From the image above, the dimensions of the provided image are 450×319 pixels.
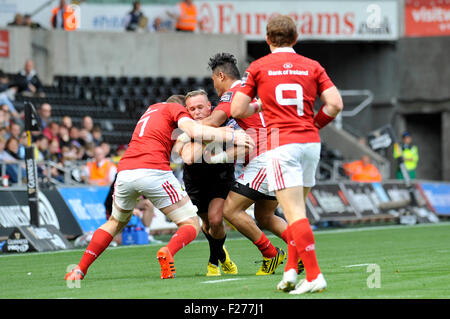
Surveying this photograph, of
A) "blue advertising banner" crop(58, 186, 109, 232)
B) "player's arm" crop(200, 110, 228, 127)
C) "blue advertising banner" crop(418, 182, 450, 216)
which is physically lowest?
"blue advertising banner" crop(418, 182, 450, 216)

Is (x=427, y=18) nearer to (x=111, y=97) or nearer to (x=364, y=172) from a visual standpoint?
Result: (x=364, y=172)

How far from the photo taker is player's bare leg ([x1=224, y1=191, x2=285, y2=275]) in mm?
9711

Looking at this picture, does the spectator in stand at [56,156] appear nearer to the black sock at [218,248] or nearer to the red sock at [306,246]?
the black sock at [218,248]

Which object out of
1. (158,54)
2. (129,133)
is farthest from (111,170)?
(158,54)

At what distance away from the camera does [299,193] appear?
768 cm

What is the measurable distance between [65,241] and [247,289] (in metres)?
7.89

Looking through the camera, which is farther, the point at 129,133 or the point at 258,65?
the point at 129,133

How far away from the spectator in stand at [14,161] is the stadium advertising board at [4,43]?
7.56 m

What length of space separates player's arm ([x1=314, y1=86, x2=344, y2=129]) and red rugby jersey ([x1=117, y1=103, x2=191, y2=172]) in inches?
68.3

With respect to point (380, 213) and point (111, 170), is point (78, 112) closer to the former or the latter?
point (111, 170)

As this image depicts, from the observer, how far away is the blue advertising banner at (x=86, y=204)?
17438 mm

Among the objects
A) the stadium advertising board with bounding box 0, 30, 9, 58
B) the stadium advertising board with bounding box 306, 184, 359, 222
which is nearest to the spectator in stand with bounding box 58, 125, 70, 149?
the stadium advertising board with bounding box 306, 184, 359, 222

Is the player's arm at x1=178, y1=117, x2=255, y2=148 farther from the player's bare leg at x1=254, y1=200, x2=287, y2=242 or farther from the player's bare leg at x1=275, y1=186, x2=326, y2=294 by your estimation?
the player's bare leg at x1=275, y1=186, x2=326, y2=294

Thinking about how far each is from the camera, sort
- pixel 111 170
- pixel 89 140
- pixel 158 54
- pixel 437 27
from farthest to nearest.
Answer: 1. pixel 437 27
2. pixel 158 54
3. pixel 89 140
4. pixel 111 170
